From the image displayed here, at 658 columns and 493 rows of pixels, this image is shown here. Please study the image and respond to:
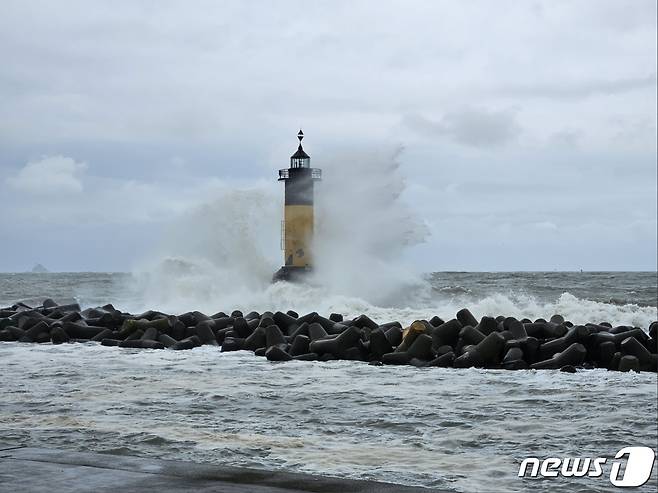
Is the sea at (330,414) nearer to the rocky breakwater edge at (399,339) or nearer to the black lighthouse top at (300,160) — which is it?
the rocky breakwater edge at (399,339)

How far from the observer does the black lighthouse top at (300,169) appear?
24.8 meters

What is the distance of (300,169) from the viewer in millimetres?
24734

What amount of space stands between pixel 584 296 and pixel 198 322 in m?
21.9

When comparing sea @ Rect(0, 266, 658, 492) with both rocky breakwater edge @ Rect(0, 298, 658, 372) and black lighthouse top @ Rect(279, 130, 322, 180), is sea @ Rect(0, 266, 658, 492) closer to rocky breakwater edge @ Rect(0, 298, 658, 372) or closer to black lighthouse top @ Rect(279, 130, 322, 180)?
rocky breakwater edge @ Rect(0, 298, 658, 372)

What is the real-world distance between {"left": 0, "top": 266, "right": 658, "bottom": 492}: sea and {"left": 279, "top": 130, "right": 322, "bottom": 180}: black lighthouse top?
11814 millimetres

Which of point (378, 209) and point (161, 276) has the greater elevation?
point (378, 209)

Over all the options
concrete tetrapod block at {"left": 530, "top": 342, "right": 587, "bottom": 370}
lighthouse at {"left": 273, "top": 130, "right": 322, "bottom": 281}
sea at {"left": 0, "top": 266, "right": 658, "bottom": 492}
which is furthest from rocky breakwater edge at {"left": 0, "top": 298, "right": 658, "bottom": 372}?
lighthouse at {"left": 273, "top": 130, "right": 322, "bottom": 281}

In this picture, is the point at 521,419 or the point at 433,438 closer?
the point at 433,438

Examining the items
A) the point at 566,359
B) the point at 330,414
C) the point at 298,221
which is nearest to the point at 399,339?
the point at 566,359

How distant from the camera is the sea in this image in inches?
228

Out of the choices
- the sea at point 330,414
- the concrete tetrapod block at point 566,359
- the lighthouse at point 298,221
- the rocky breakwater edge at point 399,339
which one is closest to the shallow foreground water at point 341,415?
the sea at point 330,414

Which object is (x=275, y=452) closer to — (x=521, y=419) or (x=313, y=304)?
(x=521, y=419)

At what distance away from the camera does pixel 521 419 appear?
7.54m

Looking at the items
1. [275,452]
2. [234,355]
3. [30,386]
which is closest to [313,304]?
[234,355]
